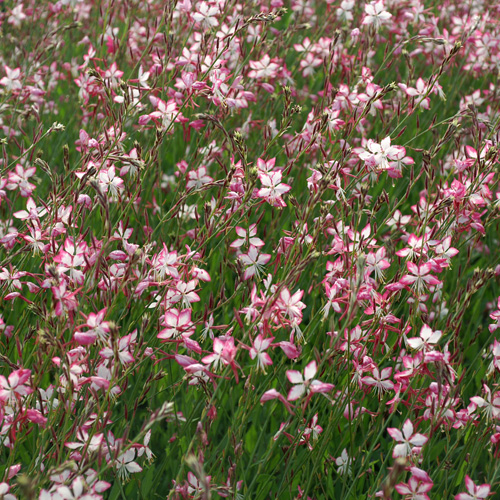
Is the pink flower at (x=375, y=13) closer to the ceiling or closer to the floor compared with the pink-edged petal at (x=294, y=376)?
closer to the ceiling

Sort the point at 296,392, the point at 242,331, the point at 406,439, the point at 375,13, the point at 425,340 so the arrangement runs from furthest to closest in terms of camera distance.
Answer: the point at 375,13, the point at 242,331, the point at 425,340, the point at 406,439, the point at 296,392

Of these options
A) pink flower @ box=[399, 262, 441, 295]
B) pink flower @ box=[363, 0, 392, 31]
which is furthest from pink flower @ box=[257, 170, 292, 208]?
pink flower @ box=[363, 0, 392, 31]

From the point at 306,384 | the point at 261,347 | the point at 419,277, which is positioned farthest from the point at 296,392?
the point at 419,277

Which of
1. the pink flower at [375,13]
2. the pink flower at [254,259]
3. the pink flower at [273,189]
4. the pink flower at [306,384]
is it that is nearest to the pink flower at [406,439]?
the pink flower at [306,384]

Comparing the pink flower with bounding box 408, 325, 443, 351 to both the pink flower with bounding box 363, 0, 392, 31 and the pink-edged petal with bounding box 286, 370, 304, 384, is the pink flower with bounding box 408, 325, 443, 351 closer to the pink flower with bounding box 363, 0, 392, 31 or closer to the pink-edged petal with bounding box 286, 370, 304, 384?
the pink-edged petal with bounding box 286, 370, 304, 384

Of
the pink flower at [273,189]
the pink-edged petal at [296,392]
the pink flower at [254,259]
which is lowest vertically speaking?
the pink flower at [254,259]

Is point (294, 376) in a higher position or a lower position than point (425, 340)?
higher

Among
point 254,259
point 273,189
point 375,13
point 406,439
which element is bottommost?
point 406,439

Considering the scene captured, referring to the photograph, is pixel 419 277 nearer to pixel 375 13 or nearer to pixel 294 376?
pixel 294 376

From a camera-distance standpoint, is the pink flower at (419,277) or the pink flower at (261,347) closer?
the pink flower at (261,347)

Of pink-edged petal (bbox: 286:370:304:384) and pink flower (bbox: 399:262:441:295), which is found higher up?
pink-edged petal (bbox: 286:370:304:384)

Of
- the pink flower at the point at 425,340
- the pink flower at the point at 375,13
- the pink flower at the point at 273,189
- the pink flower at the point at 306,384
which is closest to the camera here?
the pink flower at the point at 306,384

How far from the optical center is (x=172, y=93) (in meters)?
2.82

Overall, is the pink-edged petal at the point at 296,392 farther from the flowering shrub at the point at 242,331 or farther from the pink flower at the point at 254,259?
the pink flower at the point at 254,259
